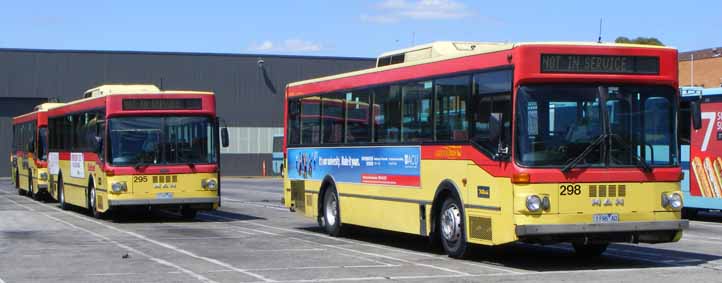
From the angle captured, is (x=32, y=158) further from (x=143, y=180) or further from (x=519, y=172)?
(x=519, y=172)

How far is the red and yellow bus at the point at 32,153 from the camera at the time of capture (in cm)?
3662

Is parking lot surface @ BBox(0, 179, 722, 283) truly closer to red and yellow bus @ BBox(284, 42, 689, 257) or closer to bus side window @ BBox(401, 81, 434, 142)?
red and yellow bus @ BBox(284, 42, 689, 257)

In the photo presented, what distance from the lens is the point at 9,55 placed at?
2660 inches

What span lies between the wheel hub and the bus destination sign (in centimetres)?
257

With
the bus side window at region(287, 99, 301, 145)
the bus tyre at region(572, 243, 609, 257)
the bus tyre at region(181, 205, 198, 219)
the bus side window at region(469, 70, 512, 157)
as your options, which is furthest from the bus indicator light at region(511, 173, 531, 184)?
the bus tyre at region(181, 205, 198, 219)

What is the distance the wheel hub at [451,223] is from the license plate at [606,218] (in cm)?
208

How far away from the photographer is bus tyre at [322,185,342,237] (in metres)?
20.8

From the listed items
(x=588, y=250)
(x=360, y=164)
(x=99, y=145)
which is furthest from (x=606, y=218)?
(x=99, y=145)

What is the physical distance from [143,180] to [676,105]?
13.2 meters

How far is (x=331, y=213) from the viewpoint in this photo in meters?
21.2

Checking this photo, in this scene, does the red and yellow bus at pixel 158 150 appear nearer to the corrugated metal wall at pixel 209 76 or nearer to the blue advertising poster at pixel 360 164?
the blue advertising poster at pixel 360 164

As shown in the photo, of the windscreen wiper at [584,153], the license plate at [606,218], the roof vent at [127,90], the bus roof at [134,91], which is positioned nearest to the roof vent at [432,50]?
the windscreen wiper at [584,153]

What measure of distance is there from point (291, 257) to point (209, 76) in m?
55.8

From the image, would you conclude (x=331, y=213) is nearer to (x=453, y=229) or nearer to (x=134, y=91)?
(x=453, y=229)
